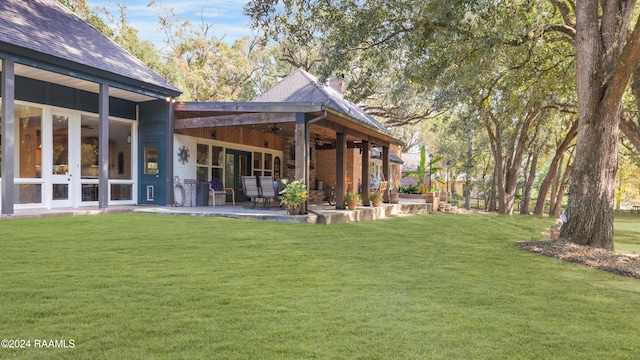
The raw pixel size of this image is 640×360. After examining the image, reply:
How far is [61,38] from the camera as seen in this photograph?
31.9 feet

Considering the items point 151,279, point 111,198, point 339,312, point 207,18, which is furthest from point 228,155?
point 207,18

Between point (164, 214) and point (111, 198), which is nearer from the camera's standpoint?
point (164, 214)

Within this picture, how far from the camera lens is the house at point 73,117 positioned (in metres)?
8.38

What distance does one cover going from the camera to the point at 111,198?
38.0ft

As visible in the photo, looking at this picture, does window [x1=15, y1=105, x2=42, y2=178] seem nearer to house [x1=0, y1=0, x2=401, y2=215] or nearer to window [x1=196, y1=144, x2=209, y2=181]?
house [x1=0, y1=0, x2=401, y2=215]

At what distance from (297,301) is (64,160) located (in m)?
9.63

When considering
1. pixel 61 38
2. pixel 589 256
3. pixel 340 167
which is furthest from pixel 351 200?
pixel 61 38

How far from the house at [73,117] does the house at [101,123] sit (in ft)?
0.09

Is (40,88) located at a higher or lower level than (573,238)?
higher

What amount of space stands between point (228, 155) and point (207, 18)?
18058 mm

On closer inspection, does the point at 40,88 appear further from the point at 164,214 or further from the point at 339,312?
the point at 339,312

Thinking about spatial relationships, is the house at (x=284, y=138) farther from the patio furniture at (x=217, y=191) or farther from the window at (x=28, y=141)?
the window at (x=28, y=141)

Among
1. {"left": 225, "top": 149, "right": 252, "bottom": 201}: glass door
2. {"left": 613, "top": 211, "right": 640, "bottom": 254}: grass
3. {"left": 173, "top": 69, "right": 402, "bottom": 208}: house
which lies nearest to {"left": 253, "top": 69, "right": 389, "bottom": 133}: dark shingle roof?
{"left": 173, "top": 69, "right": 402, "bottom": 208}: house

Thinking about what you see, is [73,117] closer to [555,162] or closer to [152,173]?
[152,173]
